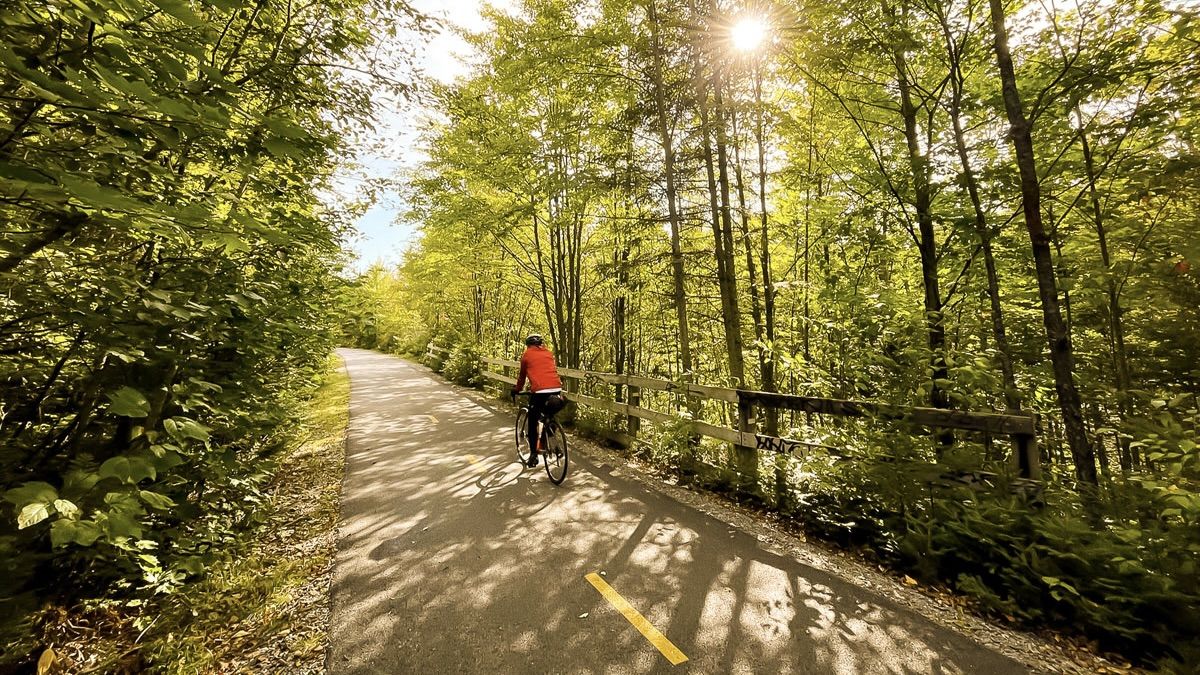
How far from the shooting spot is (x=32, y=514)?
181 centimetres

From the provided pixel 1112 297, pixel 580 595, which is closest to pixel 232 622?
pixel 580 595

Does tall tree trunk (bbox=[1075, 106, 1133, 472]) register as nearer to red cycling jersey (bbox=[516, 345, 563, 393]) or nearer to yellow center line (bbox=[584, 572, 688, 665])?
yellow center line (bbox=[584, 572, 688, 665])

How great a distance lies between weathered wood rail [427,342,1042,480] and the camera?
388 cm

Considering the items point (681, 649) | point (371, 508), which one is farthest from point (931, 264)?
point (371, 508)

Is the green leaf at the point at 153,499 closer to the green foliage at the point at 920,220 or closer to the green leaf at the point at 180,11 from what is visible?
the green leaf at the point at 180,11

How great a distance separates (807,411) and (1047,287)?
2.54 metres

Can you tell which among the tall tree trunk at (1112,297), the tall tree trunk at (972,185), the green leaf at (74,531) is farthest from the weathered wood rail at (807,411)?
the green leaf at (74,531)

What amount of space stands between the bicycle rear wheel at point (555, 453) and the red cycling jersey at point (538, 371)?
1.95 ft

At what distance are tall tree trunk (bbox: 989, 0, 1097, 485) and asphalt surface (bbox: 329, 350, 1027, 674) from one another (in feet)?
8.15

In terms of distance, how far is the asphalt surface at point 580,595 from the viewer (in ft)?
9.80

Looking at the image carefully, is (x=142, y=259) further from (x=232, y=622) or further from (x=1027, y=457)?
(x=1027, y=457)

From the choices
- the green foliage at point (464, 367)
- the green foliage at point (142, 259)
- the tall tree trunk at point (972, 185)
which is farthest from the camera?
the green foliage at point (464, 367)

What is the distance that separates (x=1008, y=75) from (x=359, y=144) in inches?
274

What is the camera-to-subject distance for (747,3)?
6.68 meters
